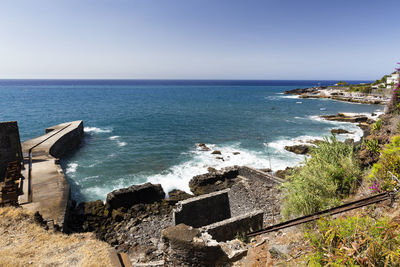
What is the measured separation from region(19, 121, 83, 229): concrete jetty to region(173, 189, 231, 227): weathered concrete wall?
781 cm

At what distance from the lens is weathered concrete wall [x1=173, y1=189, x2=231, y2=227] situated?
37.9 ft

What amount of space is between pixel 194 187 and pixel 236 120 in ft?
111

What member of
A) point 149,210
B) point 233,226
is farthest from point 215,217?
point 149,210

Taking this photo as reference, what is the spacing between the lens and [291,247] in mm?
5566

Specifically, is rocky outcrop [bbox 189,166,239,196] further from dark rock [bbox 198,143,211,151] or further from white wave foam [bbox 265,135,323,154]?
white wave foam [bbox 265,135,323,154]

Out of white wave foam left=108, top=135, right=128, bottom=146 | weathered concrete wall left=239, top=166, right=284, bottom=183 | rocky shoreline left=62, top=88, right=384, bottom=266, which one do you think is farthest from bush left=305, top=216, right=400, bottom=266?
white wave foam left=108, top=135, right=128, bottom=146

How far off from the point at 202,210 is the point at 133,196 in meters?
8.70

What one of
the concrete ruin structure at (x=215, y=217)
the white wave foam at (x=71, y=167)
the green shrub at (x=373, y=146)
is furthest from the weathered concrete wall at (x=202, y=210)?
the white wave foam at (x=71, y=167)

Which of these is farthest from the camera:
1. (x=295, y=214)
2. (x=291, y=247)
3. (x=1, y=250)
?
(x=1, y=250)

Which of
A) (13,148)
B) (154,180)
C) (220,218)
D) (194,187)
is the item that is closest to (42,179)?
(13,148)

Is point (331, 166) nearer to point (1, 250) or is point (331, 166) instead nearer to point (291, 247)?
point (291, 247)

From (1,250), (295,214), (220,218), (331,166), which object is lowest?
(220,218)

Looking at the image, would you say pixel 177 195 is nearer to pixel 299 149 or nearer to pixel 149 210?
pixel 149 210

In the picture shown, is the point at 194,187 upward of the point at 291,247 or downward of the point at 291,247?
downward
